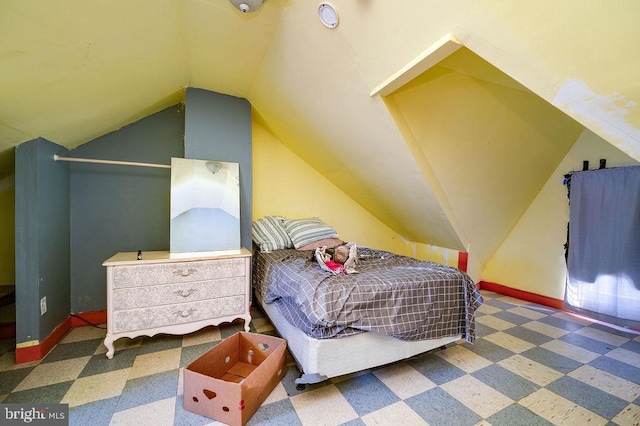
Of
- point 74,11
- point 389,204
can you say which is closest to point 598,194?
point 389,204

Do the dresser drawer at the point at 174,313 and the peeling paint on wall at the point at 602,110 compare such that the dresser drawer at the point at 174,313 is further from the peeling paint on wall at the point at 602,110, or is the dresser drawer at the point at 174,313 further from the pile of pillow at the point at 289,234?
the peeling paint on wall at the point at 602,110

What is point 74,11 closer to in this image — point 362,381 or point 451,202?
point 362,381

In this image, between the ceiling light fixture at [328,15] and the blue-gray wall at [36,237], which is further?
the blue-gray wall at [36,237]

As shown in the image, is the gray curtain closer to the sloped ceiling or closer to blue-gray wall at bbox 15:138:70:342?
the sloped ceiling

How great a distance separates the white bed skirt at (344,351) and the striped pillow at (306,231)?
A: 3.48ft

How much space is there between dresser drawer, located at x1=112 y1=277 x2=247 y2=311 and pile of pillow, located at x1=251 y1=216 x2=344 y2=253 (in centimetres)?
59

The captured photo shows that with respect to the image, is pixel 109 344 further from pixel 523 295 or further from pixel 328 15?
pixel 523 295

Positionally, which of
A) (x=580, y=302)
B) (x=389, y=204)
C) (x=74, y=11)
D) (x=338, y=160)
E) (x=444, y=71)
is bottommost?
(x=580, y=302)

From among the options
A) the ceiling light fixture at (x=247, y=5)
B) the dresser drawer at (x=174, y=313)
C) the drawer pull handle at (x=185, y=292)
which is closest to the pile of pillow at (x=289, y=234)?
the dresser drawer at (x=174, y=313)

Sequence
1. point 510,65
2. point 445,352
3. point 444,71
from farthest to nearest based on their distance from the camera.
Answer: point 445,352 → point 444,71 → point 510,65

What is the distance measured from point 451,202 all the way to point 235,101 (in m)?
2.41

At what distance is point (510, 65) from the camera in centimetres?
102

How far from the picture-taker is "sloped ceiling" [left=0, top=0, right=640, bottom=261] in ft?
2.92

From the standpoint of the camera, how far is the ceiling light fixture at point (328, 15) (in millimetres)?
1338
